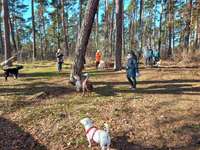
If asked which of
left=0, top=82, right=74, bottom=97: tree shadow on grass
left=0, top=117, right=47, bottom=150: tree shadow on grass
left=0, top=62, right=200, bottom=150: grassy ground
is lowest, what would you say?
left=0, top=117, right=47, bottom=150: tree shadow on grass

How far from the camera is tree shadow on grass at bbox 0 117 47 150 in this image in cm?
1089

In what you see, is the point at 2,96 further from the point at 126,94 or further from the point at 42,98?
the point at 126,94

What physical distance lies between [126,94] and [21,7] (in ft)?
173

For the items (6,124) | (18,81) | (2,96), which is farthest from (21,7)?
(6,124)

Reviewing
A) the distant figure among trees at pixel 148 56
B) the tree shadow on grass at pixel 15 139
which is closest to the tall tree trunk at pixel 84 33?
the tree shadow on grass at pixel 15 139

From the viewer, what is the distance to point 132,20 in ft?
216

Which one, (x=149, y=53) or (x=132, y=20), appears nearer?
(x=149, y=53)

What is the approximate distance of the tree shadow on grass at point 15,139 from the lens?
1089 centimetres

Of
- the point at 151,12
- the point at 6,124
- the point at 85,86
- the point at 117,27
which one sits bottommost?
the point at 6,124

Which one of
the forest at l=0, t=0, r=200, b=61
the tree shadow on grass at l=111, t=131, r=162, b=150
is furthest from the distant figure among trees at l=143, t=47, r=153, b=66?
Result: the tree shadow on grass at l=111, t=131, r=162, b=150

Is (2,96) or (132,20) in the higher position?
(132,20)

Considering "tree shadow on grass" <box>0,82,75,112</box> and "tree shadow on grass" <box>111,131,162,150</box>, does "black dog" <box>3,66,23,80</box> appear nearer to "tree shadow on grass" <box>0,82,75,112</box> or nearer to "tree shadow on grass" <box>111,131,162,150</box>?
"tree shadow on grass" <box>0,82,75,112</box>

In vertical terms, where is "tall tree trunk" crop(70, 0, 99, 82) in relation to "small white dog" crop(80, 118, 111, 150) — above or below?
above

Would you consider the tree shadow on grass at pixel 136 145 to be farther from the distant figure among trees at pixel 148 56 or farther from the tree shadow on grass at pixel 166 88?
the distant figure among trees at pixel 148 56
